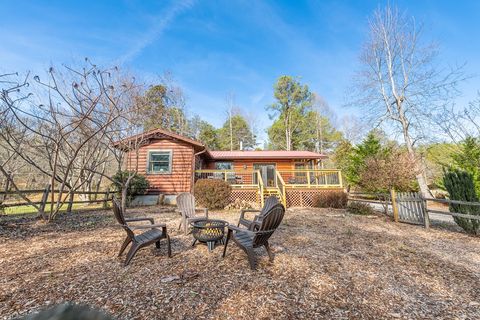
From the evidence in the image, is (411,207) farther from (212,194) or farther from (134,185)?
(134,185)

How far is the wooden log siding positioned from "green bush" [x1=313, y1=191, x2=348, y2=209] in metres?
6.99

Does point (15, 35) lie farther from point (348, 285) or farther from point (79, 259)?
point (348, 285)

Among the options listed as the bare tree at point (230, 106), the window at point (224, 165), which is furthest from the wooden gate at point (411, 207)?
the bare tree at point (230, 106)

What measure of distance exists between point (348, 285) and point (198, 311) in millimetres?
2034

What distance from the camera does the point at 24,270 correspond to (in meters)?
3.21

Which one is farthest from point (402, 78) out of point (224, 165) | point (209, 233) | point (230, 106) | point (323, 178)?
point (230, 106)

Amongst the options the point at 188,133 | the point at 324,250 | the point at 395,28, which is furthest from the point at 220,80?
the point at 324,250

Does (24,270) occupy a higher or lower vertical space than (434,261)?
higher

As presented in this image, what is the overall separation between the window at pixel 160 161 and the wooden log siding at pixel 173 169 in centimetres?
17

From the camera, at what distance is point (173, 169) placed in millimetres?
12016

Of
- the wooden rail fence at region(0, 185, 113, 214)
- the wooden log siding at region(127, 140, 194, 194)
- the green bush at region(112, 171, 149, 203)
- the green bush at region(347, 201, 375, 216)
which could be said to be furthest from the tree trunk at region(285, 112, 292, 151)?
the wooden rail fence at region(0, 185, 113, 214)

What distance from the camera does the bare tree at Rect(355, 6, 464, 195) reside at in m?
12.8

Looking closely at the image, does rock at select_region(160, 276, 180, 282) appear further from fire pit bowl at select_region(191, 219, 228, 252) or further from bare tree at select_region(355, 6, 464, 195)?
bare tree at select_region(355, 6, 464, 195)

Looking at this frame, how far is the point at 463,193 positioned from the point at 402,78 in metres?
11.0
